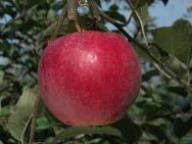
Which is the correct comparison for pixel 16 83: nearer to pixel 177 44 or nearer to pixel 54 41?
pixel 177 44

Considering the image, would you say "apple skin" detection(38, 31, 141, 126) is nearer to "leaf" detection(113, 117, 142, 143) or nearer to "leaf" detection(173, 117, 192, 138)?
"leaf" detection(113, 117, 142, 143)

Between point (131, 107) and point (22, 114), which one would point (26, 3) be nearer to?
point (131, 107)

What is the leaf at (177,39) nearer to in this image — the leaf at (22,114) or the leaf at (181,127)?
the leaf at (22,114)

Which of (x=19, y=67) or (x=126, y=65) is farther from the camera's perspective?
(x=19, y=67)

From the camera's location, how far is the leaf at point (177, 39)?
123 centimetres

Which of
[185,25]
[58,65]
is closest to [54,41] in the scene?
[58,65]

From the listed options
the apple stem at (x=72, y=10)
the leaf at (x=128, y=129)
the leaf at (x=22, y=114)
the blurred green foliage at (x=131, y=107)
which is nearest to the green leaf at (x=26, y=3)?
the blurred green foliage at (x=131, y=107)

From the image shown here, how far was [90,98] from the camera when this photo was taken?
87cm

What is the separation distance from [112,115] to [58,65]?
4.5 inches

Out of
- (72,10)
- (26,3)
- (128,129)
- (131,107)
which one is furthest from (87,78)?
(131,107)

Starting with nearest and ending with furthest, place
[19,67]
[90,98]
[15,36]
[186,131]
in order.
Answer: [90,98]
[186,131]
[15,36]
[19,67]

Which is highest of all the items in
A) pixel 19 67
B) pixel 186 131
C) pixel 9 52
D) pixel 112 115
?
pixel 112 115

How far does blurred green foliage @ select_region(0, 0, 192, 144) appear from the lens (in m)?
1.22

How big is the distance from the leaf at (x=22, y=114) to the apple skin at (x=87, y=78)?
0.28 meters
